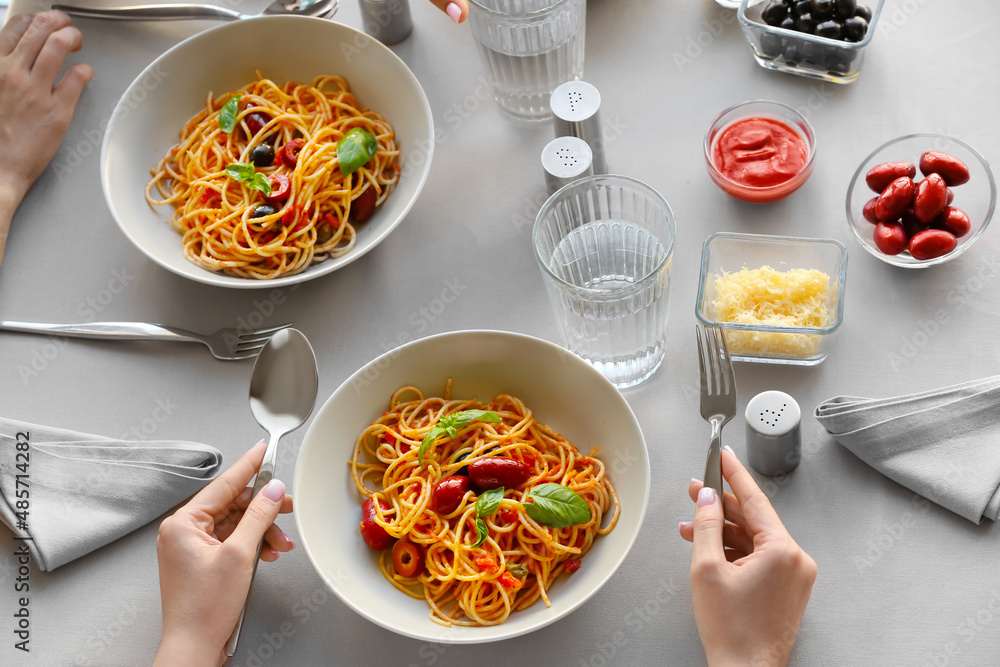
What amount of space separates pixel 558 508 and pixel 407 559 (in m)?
0.33

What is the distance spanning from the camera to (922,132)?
7.05ft

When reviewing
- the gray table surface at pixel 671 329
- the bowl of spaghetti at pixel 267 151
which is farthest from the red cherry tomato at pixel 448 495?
the bowl of spaghetti at pixel 267 151

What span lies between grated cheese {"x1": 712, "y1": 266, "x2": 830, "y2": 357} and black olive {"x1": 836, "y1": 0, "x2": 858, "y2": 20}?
2.44 feet

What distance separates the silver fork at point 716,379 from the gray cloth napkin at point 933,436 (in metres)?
0.21

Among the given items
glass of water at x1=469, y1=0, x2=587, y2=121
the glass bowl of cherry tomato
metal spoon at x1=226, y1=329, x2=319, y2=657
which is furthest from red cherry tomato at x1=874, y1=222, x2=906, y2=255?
metal spoon at x1=226, y1=329, x2=319, y2=657

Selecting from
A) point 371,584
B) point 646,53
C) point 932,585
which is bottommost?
point 932,585

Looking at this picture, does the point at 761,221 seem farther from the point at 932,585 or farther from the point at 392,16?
the point at 392,16

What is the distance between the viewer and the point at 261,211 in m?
2.08

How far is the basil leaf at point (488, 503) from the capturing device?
1610mm

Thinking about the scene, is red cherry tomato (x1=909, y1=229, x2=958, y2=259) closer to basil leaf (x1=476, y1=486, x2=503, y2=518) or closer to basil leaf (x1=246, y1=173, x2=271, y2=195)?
basil leaf (x1=476, y1=486, x2=503, y2=518)

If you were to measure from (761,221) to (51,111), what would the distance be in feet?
6.35

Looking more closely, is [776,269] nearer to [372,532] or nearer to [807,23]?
[807,23]

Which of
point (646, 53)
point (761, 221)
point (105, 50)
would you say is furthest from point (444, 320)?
point (105, 50)

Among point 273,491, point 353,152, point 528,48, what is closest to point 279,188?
point 353,152
